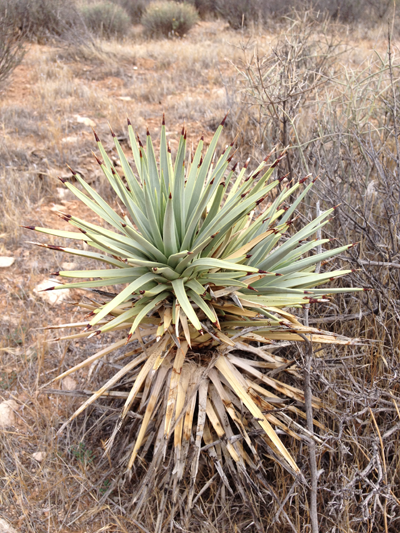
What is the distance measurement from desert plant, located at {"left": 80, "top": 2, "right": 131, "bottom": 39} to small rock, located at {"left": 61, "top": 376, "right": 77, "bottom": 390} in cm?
949

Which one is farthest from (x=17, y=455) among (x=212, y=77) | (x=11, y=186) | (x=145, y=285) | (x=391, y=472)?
(x=212, y=77)

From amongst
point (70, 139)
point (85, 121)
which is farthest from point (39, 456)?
point (85, 121)

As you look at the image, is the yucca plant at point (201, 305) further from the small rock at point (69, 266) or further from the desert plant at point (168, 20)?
the desert plant at point (168, 20)

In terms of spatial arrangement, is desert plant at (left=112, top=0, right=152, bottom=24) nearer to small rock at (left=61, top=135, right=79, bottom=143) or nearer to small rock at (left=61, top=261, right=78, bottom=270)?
small rock at (left=61, top=135, right=79, bottom=143)

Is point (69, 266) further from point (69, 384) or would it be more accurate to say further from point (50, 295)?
point (69, 384)

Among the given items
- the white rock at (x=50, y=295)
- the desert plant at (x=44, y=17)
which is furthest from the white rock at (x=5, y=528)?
the desert plant at (x=44, y=17)

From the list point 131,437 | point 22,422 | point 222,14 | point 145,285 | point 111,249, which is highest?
point 222,14

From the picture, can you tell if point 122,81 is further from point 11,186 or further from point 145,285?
point 145,285

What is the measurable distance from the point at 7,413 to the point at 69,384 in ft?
1.23

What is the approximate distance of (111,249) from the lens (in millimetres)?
1708

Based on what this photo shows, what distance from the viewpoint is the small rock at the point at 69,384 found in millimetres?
2596

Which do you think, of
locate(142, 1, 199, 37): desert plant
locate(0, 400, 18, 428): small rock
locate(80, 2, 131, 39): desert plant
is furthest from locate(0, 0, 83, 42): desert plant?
locate(0, 400, 18, 428): small rock

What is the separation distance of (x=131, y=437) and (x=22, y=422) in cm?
72

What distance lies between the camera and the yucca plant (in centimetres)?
172
